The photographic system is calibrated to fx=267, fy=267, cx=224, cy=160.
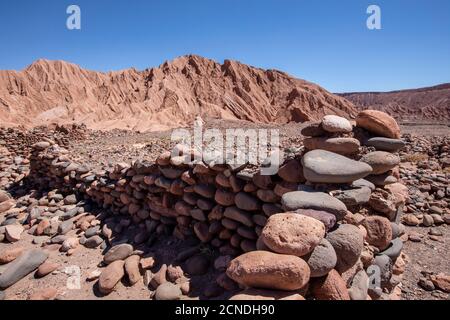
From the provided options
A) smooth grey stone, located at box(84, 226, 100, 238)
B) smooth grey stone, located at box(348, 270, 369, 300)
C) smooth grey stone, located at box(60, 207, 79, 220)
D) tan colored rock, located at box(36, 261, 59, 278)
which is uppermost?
smooth grey stone, located at box(348, 270, 369, 300)

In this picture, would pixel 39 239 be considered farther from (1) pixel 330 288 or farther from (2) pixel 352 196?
(2) pixel 352 196

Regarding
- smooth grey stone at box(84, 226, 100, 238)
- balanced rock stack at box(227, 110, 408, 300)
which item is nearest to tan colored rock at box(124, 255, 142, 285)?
smooth grey stone at box(84, 226, 100, 238)

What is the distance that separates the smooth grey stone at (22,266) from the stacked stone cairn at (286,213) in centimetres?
44

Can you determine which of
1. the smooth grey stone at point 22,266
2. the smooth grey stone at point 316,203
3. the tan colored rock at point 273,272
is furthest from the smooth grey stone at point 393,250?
the smooth grey stone at point 22,266

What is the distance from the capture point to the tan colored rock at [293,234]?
6.76 ft

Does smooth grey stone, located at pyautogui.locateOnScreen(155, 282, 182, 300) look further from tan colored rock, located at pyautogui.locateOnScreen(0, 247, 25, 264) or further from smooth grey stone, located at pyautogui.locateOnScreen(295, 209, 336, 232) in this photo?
tan colored rock, located at pyautogui.locateOnScreen(0, 247, 25, 264)

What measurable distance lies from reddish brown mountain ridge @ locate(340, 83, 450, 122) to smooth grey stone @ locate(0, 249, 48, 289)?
5271cm

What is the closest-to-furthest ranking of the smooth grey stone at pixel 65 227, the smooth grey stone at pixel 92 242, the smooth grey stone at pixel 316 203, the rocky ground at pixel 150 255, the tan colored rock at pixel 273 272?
1. the tan colored rock at pixel 273 272
2. the smooth grey stone at pixel 316 203
3. the rocky ground at pixel 150 255
4. the smooth grey stone at pixel 92 242
5. the smooth grey stone at pixel 65 227

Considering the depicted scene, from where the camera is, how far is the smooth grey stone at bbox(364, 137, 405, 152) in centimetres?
353

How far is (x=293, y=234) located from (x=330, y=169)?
1.08m

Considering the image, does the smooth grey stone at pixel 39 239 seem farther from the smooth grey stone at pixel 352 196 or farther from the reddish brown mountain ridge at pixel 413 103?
the reddish brown mountain ridge at pixel 413 103

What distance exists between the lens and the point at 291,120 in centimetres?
3756

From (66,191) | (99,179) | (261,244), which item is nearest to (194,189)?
(261,244)
